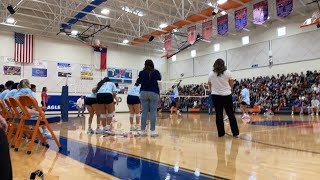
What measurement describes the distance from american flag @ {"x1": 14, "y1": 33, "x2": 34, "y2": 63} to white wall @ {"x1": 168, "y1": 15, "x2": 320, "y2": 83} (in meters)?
13.8

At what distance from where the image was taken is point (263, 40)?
19.9 meters

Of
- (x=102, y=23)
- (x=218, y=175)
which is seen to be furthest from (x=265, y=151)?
(x=102, y=23)

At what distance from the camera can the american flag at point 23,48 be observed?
1975cm

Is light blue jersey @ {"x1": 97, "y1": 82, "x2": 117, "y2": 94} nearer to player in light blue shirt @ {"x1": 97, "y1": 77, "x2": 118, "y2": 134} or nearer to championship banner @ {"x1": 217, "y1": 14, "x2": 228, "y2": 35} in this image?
player in light blue shirt @ {"x1": 97, "y1": 77, "x2": 118, "y2": 134}

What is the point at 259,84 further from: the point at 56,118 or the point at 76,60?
the point at 56,118

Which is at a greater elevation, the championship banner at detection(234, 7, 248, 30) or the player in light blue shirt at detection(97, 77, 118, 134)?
the championship banner at detection(234, 7, 248, 30)

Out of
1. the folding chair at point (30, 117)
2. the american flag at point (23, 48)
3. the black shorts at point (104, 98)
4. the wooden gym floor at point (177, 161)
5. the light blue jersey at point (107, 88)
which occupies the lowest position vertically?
the wooden gym floor at point (177, 161)

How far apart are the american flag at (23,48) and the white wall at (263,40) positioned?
13.8m

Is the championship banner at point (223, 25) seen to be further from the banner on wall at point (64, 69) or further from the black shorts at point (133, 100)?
the banner on wall at point (64, 69)

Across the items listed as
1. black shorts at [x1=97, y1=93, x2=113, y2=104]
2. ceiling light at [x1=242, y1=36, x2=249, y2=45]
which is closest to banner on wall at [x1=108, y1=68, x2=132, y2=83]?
ceiling light at [x1=242, y1=36, x2=249, y2=45]

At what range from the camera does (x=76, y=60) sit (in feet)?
74.6

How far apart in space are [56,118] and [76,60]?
19.0m

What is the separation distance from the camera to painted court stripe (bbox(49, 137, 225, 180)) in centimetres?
252

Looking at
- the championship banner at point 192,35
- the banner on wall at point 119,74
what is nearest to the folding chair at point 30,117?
the championship banner at point 192,35
